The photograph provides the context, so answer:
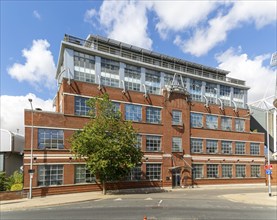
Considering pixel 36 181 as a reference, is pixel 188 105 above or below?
above

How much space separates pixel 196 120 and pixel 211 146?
15.6 ft

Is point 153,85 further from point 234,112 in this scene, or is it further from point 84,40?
point 234,112

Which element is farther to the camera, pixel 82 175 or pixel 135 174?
pixel 135 174

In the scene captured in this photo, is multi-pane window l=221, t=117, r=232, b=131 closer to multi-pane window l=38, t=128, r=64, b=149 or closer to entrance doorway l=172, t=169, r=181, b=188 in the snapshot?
entrance doorway l=172, t=169, r=181, b=188

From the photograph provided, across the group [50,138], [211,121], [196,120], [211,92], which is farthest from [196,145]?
[50,138]

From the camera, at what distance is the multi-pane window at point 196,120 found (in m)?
43.0

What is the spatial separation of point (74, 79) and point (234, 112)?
90.8ft

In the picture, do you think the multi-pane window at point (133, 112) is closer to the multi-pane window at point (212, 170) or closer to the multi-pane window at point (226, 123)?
the multi-pane window at point (212, 170)

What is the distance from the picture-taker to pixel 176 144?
→ 40.5 meters

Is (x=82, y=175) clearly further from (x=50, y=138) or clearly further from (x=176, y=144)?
(x=176, y=144)

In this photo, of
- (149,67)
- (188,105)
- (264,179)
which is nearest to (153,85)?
(149,67)

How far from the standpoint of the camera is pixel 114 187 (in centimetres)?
3428

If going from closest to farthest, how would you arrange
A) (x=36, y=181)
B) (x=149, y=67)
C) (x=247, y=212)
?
(x=247, y=212), (x=36, y=181), (x=149, y=67)

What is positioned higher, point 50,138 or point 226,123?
point 226,123
